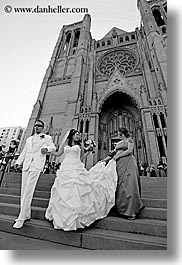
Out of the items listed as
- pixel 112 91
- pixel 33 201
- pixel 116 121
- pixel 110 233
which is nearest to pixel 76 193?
pixel 110 233

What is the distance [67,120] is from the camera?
40.2ft

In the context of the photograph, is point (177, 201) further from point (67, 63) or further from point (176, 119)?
point (67, 63)

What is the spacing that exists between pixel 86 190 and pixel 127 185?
82cm

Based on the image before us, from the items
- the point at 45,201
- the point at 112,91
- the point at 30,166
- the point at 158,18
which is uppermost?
the point at 158,18

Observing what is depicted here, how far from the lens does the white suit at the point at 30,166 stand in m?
2.17

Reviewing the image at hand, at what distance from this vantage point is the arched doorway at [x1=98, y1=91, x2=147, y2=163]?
12.7 metres

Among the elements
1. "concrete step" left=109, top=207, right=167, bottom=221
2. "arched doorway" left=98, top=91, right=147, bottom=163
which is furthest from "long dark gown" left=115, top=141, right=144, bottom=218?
"arched doorway" left=98, top=91, right=147, bottom=163

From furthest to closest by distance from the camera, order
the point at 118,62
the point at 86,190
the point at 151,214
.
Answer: the point at 118,62 → the point at 151,214 → the point at 86,190

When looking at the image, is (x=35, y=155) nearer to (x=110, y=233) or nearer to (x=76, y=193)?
(x=76, y=193)

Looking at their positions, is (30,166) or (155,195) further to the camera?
(155,195)

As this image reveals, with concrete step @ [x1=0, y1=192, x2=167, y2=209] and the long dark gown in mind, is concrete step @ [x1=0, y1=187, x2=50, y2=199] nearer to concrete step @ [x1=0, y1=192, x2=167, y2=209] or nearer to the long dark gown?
concrete step @ [x1=0, y1=192, x2=167, y2=209]

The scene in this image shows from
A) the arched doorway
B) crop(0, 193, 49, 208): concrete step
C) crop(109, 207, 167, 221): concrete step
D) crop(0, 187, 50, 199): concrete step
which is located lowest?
crop(109, 207, 167, 221): concrete step

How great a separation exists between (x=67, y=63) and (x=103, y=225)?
19.1 metres

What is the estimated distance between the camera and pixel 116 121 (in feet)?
46.1
